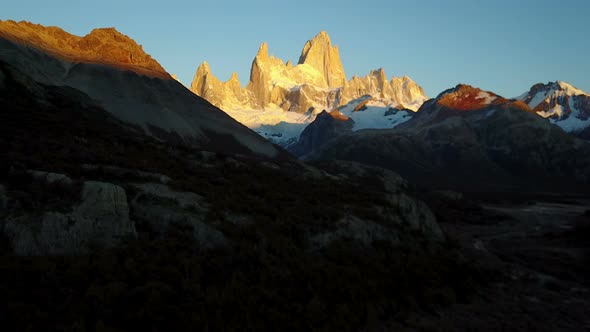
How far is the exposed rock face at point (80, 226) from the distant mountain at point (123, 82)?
228 feet

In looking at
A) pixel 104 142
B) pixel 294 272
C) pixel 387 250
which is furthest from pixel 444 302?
pixel 104 142

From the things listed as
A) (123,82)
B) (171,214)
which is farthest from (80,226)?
(123,82)

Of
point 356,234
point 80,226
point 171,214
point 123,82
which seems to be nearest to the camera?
point 80,226

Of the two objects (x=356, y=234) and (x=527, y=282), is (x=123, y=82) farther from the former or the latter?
(x=527, y=282)

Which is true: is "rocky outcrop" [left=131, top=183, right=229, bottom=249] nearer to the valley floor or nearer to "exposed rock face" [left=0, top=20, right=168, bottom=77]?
the valley floor

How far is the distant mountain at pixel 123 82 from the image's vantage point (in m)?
89.3

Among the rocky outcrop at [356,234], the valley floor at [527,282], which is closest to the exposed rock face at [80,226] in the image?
the rocky outcrop at [356,234]

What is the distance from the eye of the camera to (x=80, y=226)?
15.6 meters

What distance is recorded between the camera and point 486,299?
855 inches

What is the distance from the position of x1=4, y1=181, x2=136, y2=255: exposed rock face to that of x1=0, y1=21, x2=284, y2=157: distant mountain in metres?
69.4

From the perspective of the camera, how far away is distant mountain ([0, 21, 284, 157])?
8931 centimetres

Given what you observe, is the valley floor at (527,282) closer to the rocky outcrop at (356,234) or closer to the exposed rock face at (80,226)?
the rocky outcrop at (356,234)

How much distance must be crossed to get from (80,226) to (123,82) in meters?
101

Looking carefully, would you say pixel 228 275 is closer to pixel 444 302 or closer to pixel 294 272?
pixel 294 272
